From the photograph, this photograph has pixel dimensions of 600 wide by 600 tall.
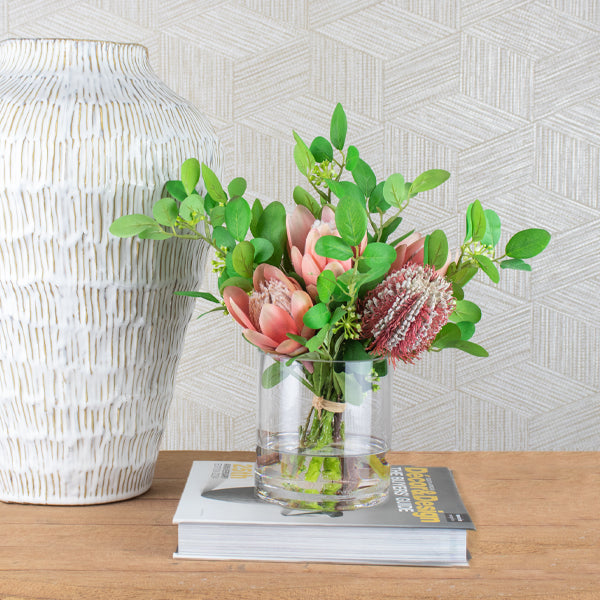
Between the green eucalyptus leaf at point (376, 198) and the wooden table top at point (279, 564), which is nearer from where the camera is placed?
the wooden table top at point (279, 564)

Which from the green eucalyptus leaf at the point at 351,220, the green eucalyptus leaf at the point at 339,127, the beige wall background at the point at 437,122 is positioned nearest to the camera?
the green eucalyptus leaf at the point at 351,220

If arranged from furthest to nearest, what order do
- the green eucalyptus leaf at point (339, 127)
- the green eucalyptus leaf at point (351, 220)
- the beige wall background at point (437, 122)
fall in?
the beige wall background at point (437, 122)
the green eucalyptus leaf at point (339, 127)
the green eucalyptus leaf at point (351, 220)

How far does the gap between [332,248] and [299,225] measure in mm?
77

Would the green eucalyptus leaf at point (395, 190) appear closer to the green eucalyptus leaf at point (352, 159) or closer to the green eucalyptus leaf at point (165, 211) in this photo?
the green eucalyptus leaf at point (352, 159)

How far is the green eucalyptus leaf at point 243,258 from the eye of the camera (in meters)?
0.54

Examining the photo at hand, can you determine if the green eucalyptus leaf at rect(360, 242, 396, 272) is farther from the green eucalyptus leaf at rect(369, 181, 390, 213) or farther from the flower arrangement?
the green eucalyptus leaf at rect(369, 181, 390, 213)

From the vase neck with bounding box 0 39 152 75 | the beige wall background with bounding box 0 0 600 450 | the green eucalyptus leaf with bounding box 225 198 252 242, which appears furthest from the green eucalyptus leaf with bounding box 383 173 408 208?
the beige wall background with bounding box 0 0 600 450

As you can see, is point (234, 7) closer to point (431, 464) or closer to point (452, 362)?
point (452, 362)

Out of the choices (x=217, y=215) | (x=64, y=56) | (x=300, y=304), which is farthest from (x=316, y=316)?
(x=64, y=56)

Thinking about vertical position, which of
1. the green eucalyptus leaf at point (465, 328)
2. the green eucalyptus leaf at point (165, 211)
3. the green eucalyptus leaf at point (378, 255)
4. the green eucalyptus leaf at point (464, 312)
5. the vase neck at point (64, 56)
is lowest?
the green eucalyptus leaf at point (465, 328)

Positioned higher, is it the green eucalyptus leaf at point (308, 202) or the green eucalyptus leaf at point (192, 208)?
the green eucalyptus leaf at point (192, 208)

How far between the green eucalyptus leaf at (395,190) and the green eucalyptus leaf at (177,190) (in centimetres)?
17

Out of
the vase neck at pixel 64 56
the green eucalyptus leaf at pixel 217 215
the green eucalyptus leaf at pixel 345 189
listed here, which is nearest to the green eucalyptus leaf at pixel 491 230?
the green eucalyptus leaf at pixel 345 189

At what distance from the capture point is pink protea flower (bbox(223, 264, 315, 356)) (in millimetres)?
528
